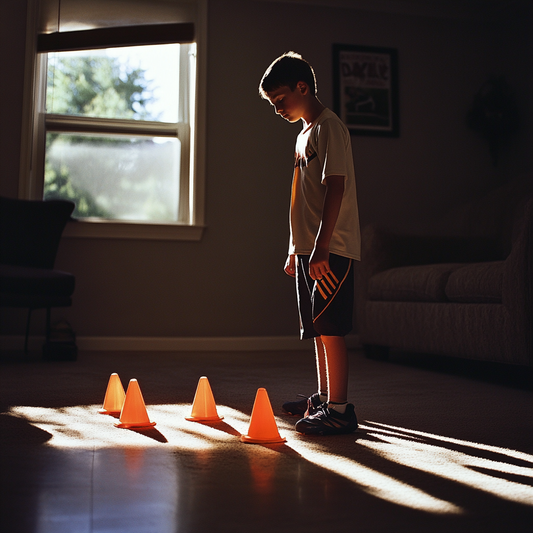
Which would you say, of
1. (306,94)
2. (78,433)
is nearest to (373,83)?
(306,94)

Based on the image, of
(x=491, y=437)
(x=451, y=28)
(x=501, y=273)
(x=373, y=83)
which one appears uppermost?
(x=451, y=28)

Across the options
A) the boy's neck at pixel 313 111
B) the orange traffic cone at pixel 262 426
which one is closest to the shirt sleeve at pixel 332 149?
the boy's neck at pixel 313 111

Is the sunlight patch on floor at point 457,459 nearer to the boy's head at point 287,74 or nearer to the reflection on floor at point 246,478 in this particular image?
the reflection on floor at point 246,478

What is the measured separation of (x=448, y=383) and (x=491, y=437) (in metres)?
1.02

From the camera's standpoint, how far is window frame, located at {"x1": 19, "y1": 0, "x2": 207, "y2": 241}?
12.6ft

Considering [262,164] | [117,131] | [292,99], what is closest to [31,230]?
[117,131]

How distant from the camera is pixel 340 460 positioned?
1.24 meters

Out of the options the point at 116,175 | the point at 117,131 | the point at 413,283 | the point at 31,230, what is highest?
the point at 117,131

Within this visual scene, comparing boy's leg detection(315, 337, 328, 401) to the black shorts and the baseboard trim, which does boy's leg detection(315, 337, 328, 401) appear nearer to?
the black shorts

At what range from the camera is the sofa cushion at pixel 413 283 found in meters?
2.74

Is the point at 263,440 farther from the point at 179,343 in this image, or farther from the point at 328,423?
the point at 179,343

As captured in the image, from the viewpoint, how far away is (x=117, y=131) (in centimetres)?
404

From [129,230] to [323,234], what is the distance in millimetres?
2651

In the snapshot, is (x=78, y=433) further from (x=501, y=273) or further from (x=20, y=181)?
(x=20, y=181)
